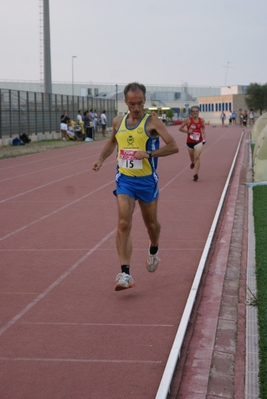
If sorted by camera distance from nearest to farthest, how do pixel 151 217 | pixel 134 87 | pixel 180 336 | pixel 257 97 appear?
pixel 180 336 → pixel 134 87 → pixel 151 217 → pixel 257 97

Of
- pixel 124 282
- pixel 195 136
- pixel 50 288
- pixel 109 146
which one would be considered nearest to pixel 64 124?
pixel 195 136

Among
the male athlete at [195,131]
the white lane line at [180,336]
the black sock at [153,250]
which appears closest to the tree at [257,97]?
the male athlete at [195,131]

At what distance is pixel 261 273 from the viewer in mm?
7684

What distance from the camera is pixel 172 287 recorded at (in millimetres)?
7488

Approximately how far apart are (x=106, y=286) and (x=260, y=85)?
3323 inches

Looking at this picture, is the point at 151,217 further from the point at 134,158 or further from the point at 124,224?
the point at 134,158

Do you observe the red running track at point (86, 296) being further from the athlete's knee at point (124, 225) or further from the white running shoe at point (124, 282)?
the athlete's knee at point (124, 225)

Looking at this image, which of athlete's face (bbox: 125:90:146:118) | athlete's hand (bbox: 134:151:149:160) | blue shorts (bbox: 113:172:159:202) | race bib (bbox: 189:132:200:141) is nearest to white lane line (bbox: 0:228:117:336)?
blue shorts (bbox: 113:172:159:202)

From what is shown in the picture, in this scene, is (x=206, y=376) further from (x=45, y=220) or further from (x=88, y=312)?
(x=45, y=220)

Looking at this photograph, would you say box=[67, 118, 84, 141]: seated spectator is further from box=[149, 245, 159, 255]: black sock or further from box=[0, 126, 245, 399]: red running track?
box=[149, 245, 159, 255]: black sock

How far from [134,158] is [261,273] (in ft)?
6.24

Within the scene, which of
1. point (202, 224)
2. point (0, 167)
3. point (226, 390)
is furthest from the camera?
point (0, 167)

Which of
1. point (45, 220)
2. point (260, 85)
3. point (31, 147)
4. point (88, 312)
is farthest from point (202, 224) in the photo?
point (260, 85)

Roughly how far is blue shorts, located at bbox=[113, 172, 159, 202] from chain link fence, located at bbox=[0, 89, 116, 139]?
28.3 metres
